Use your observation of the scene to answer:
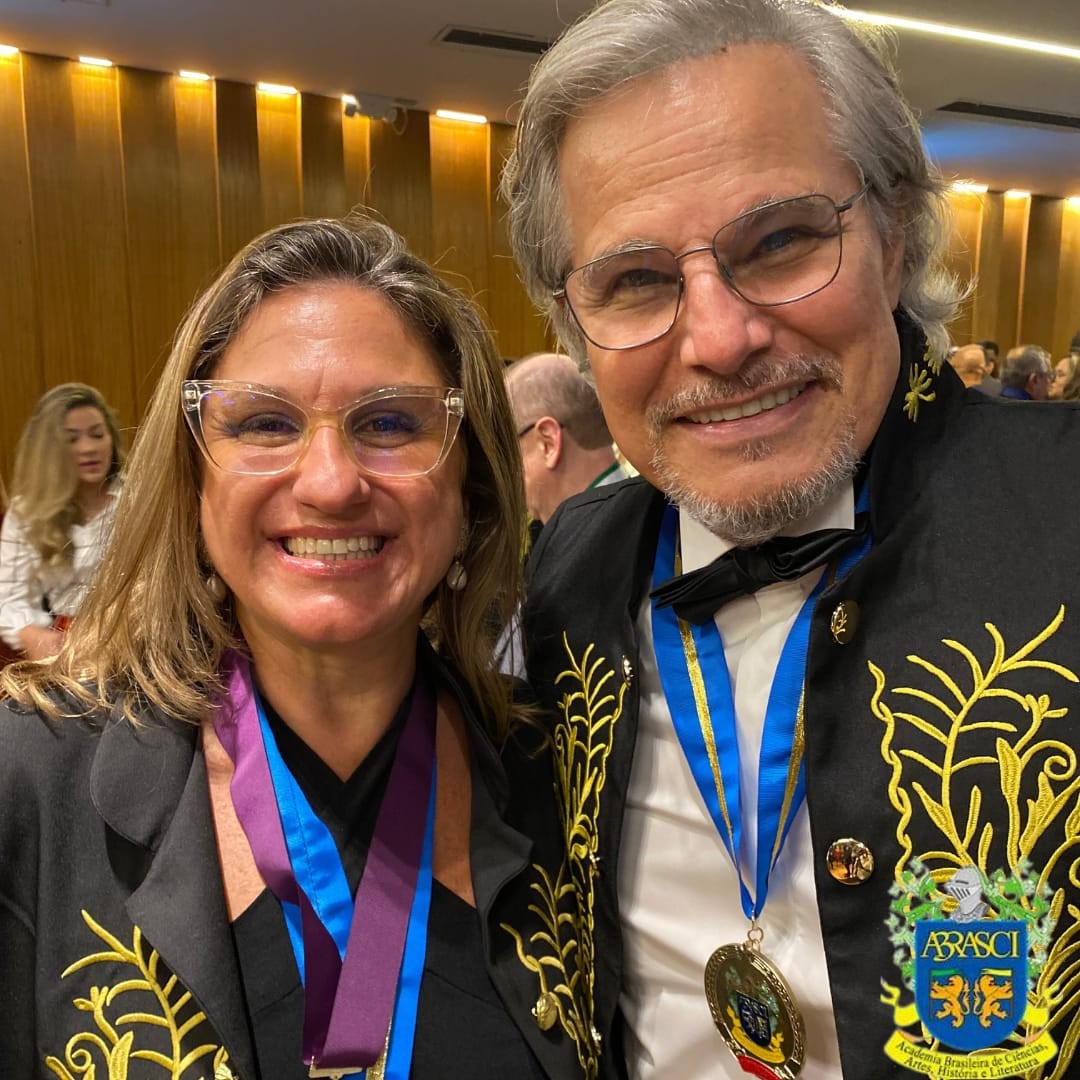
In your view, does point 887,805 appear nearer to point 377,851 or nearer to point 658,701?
point 658,701

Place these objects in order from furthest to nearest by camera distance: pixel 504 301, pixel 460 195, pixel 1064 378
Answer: pixel 504 301 < pixel 460 195 < pixel 1064 378

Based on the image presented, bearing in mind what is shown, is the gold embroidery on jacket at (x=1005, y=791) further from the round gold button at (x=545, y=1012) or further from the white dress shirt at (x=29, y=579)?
the white dress shirt at (x=29, y=579)

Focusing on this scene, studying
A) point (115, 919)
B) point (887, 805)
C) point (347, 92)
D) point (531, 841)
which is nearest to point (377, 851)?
point (531, 841)

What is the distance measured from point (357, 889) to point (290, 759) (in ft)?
0.66

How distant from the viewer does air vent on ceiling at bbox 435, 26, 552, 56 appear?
5941mm

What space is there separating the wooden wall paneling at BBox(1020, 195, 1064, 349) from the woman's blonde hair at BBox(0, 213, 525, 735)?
10.8 m

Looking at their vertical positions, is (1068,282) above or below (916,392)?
above

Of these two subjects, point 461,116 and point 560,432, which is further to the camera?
point 461,116

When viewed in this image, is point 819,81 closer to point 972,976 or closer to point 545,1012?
point 972,976

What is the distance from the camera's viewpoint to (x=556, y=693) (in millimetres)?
1562

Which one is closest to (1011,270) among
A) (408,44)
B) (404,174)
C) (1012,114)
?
(1012,114)

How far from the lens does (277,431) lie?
1.28m

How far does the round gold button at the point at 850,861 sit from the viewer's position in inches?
43.6

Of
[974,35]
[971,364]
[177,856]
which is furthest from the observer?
[971,364]
